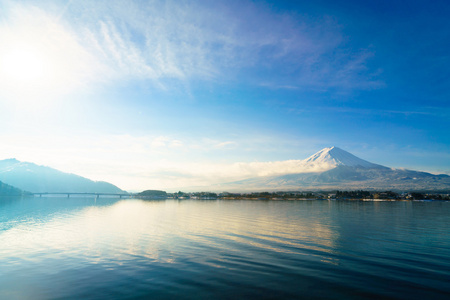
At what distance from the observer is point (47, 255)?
29.3 m

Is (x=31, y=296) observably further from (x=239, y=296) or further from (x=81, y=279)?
(x=239, y=296)

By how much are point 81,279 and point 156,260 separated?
7541 millimetres

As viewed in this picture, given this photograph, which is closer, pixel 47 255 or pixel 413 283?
pixel 413 283

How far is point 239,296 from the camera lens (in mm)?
16859

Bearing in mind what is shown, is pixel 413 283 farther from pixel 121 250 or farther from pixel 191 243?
pixel 121 250

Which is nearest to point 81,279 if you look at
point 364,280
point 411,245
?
point 364,280

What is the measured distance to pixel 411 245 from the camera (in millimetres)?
33594

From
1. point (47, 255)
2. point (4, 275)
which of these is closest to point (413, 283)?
point (4, 275)

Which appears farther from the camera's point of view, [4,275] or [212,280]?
[4,275]

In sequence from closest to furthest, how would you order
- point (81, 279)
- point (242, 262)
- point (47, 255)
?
point (81, 279) → point (242, 262) → point (47, 255)

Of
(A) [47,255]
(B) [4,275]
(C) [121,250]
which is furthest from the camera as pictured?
(C) [121,250]

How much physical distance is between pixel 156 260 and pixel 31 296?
11231 mm

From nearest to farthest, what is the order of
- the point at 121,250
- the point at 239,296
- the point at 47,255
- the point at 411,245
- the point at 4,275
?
1. the point at 239,296
2. the point at 4,275
3. the point at 47,255
4. the point at 121,250
5. the point at 411,245

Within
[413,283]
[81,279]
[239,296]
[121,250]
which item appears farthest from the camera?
[121,250]
